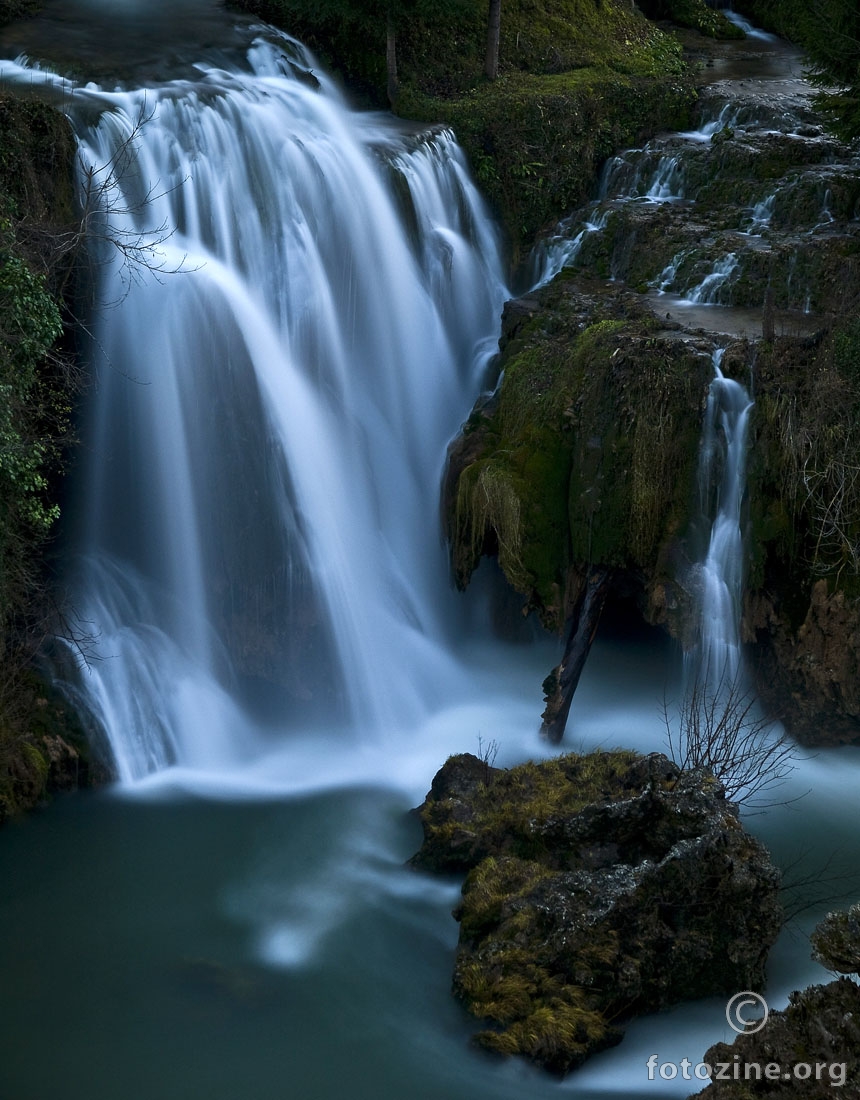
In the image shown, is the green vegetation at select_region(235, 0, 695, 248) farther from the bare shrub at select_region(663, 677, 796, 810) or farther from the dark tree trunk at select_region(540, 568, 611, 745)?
the bare shrub at select_region(663, 677, 796, 810)

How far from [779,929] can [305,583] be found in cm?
721

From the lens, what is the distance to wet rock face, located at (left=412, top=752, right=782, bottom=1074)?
9.19m

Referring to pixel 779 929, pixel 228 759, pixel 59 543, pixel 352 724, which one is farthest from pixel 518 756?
pixel 59 543

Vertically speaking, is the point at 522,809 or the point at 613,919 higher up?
the point at 613,919

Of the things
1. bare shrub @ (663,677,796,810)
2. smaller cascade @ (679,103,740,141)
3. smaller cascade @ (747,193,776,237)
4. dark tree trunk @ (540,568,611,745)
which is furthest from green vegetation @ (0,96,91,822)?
smaller cascade @ (679,103,740,141)

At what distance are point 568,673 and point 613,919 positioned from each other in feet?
14.7

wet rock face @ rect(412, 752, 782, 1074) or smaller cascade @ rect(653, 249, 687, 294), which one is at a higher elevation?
smaller cascade @ rect(653, 249, 687, 294)

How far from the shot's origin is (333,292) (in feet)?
54.7

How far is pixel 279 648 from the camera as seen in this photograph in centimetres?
1439

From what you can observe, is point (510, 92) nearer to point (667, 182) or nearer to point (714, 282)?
point (667, 182)

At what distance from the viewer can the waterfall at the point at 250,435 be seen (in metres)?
13.9

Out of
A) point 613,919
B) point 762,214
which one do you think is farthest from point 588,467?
point 762,214

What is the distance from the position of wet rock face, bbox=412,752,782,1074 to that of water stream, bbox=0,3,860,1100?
0.97ft

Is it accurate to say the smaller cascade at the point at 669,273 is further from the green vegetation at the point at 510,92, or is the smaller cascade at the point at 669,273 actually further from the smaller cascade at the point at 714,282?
the green vegetation at the point at 510,92
